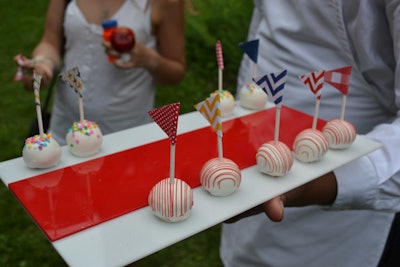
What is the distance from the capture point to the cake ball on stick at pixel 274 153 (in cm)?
100

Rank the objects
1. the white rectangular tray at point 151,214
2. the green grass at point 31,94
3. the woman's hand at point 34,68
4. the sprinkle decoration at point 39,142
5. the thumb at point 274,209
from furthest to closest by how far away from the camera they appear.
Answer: the green grass at point 31,94, the woman's hand at point 34,68, the sprinkle decoration at point 39,142, the thumb at point 274,209, the white rectangular tray at point 151,214

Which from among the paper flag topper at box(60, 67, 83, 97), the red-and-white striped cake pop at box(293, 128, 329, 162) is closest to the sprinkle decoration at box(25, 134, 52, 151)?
the paper flag topper at box(60, 67, 83, 97)

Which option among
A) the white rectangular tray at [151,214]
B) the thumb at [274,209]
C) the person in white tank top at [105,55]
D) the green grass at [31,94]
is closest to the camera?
the white rectangular tray at [151,214]

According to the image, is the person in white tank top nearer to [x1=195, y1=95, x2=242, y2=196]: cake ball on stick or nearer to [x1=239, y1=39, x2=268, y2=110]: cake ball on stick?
[x1=239, y1=39, x2=268, y2=110]: cake ball on stick

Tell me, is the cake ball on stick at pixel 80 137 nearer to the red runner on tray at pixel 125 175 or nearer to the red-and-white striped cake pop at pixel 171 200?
the red runner on tray at pixel 125 175

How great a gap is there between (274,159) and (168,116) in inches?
10.3

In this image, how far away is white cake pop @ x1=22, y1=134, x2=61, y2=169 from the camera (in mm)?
993

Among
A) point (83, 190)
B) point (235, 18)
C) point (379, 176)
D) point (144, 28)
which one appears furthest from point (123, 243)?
point (235, 18)

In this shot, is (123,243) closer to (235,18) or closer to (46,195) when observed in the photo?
(46,195)

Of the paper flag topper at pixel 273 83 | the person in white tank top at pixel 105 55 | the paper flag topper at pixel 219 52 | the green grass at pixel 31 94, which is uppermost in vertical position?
the paper flag topper at pixel 273 83

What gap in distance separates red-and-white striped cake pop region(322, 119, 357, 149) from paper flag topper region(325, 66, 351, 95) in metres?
0.09

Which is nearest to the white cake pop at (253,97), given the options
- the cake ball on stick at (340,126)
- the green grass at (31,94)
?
the cake ball on stick at (340,126)

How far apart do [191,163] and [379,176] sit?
0.41 metres

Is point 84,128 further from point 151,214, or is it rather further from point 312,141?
point 312,141
